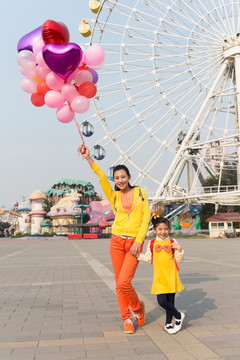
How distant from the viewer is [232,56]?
2720 cm

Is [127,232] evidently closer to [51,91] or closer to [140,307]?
[140,307]

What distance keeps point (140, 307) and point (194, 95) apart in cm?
2486

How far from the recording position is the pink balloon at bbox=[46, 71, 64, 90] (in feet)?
18.2

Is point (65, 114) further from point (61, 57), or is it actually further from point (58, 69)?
point (61, 57)

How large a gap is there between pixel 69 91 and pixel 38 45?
1078mm

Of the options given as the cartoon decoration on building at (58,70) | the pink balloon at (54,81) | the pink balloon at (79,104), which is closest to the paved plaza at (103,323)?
the cartoon decoration on building at (58,70)

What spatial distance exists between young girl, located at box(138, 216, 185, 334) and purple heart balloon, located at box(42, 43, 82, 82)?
2488 mm

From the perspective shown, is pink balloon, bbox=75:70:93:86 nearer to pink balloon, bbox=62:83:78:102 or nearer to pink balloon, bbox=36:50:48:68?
pink balloon, bbox=62:83:78:102

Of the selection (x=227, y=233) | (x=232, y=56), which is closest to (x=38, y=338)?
(x=232, y=56)

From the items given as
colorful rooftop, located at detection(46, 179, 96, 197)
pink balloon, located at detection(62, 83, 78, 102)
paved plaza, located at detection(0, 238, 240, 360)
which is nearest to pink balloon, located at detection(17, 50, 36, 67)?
pink balloon, located at detection(62, 83, 78, 102)

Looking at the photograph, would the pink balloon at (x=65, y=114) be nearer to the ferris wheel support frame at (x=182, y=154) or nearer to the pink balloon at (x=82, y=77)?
the pink balloon at (x=82, y=77)

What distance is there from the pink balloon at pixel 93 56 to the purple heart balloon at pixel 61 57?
417 mm

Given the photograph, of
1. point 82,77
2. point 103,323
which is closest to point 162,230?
point 103,323

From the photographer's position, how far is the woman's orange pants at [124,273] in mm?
4184
